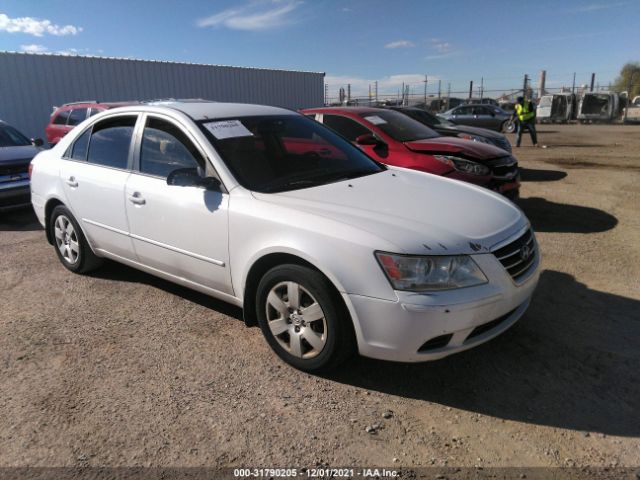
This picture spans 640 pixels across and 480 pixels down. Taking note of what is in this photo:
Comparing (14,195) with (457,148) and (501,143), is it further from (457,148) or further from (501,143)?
Result: (501,143)

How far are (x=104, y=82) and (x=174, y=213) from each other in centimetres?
1566

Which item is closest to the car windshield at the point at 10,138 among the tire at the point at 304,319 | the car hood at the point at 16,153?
the car hood at the point at 16,153

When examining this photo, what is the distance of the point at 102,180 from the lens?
4008mm

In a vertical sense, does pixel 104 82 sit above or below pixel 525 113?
above

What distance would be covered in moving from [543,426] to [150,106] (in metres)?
3.52

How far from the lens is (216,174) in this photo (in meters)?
3.23

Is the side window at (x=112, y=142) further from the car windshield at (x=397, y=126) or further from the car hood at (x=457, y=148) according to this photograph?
the car hood at (x=457, y=148)

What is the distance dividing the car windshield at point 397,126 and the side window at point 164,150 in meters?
3.59

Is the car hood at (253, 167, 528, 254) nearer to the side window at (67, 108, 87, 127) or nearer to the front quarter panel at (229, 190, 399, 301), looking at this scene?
the front quarter panel at (229, 190, 399, 301)

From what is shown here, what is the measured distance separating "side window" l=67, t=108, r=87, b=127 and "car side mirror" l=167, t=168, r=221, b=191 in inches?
326

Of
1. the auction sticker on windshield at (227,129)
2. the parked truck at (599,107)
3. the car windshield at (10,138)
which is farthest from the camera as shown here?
the parked truck at (599,107)

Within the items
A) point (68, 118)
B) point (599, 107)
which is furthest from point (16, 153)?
point (599, 107)

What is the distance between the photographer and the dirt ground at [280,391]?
7.73 feet

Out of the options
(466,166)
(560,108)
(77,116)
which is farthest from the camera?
(560,108)
